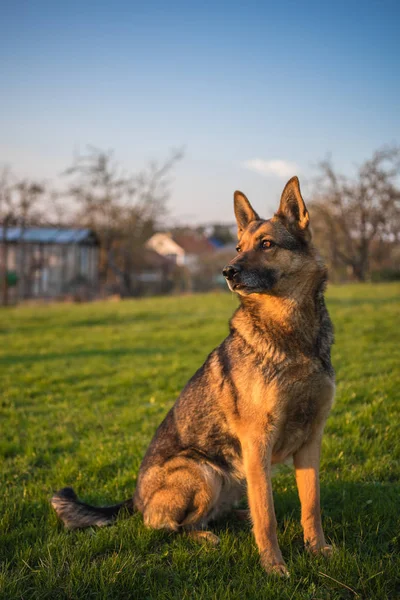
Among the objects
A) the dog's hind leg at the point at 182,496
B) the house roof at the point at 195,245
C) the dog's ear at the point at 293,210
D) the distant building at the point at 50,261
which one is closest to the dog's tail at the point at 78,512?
the dog's hind leg at the point at 182,496

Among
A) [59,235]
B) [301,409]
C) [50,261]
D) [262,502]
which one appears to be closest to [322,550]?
[262,502]

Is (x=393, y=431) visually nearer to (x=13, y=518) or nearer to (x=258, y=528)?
(x=258, y=528)

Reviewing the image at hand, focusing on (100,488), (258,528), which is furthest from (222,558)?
(100,488)

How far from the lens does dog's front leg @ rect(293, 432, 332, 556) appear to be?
3428 millimetres

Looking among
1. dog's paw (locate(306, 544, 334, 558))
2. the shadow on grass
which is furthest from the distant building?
dog's paw (locate(306, 544, 334, 558))

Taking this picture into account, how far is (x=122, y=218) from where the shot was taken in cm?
3088

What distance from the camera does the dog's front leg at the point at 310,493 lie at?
135 inches

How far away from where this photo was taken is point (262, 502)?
327 cm

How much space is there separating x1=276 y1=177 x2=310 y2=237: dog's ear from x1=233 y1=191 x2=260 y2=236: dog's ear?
341 millimetres

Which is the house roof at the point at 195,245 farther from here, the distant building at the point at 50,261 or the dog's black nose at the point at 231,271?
the dog's black nose at the point at 231,271

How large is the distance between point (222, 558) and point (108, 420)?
3.90 meters

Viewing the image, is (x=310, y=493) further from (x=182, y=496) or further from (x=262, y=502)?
(x=182, y=496)

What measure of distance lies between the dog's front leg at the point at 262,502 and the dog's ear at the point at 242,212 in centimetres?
179

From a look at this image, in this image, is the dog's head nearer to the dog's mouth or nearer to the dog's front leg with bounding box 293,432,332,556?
the dog's mouth
